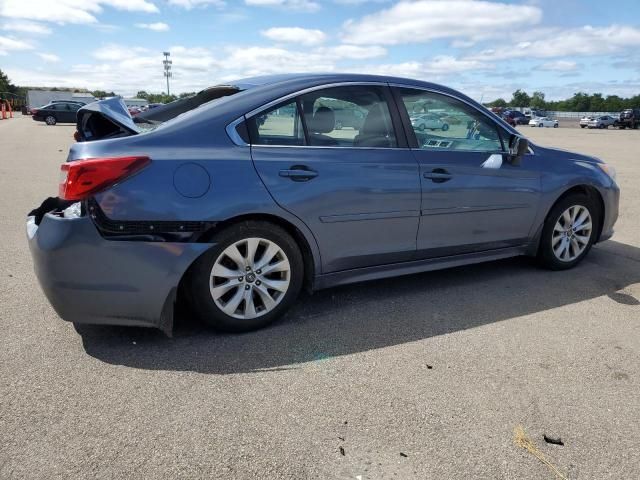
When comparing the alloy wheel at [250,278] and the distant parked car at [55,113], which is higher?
the distant parked car at [55,113]

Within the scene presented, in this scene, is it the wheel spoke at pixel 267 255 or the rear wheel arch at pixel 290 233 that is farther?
the wheel spoke at pixel 267 255

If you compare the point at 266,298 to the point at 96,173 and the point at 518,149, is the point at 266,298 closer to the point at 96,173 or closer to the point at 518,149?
the point at 96,173

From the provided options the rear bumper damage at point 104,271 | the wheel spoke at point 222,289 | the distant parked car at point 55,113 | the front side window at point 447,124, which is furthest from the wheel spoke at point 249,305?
the distant parked car at point 55,113

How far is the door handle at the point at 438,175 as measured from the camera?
387cm

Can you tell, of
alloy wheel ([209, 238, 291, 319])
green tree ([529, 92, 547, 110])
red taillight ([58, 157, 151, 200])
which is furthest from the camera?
green tree ([529, 92, 547, 110])

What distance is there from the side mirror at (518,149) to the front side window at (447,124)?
104 millimetres

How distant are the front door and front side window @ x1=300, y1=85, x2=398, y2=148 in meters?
0.20

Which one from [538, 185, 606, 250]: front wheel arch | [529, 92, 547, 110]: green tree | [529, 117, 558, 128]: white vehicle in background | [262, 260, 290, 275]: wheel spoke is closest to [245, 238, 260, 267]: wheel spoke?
[262, 260, 290, 275]: wheel spoke

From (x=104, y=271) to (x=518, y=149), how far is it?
324cm

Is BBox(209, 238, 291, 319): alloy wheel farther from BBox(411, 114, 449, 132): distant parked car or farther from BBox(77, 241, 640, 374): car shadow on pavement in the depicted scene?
BBox(411, 114, 449, 132): distant parked car

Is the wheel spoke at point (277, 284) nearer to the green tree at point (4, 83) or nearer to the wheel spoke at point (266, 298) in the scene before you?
the wheel spoke at point (266, 298)

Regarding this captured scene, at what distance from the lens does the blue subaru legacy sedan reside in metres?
2.96

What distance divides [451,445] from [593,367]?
1262 mm

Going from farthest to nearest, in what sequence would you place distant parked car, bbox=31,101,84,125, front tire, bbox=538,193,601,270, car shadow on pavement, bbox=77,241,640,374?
1. distant parked car, bbox=31,101,84,125
2. front tire, bbox=538,193,601,270
3. car shadow on pavement, bbox=77,241,640,374
